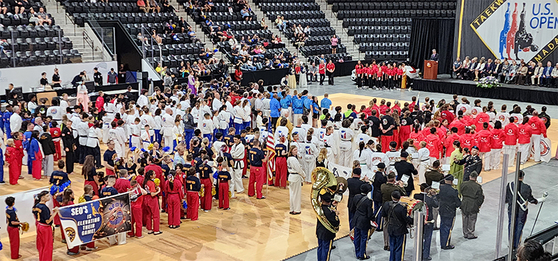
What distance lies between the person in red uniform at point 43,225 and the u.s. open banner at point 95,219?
0.26 metres

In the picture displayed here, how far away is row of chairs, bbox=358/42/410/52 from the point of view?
35094mm

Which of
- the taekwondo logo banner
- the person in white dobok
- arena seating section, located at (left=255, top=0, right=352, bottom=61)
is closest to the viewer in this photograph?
the person in white dobok

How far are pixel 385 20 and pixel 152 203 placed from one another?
1122 inches

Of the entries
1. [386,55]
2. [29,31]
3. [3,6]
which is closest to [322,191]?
[29,31]

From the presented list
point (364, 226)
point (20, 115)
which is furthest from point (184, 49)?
point (364, 226)

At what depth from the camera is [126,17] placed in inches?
1093

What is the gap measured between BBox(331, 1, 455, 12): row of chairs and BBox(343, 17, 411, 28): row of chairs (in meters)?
1.10

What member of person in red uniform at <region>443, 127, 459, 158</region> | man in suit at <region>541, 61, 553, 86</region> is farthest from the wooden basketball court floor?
man in suit at <region>541, 61, 553, 86</region>

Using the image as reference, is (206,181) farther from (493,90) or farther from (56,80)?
(493,90)

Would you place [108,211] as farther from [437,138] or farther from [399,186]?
[437,138]

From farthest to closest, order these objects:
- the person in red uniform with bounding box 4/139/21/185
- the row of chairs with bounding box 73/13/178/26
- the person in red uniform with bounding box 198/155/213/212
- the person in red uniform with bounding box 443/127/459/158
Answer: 1. the row of chairs with bounding box 73/13/178/26
2. the person in red uniform with bounding box 443/127/459/158
3. the person in red uniform with bounding box 4/139/21/185
4. the person in red uniform with bounding box 198/155/213/212

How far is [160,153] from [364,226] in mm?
5169

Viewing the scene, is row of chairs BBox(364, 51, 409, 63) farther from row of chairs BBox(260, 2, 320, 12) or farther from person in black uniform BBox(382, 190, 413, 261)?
person in black uniform BBox(382, 190, 413, 261)

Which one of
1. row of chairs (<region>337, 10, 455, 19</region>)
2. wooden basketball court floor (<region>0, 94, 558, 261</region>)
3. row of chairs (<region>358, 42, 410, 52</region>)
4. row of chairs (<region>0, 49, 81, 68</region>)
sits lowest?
wooden basketball court floor (<region>0, 94, 558, 261</region>)
